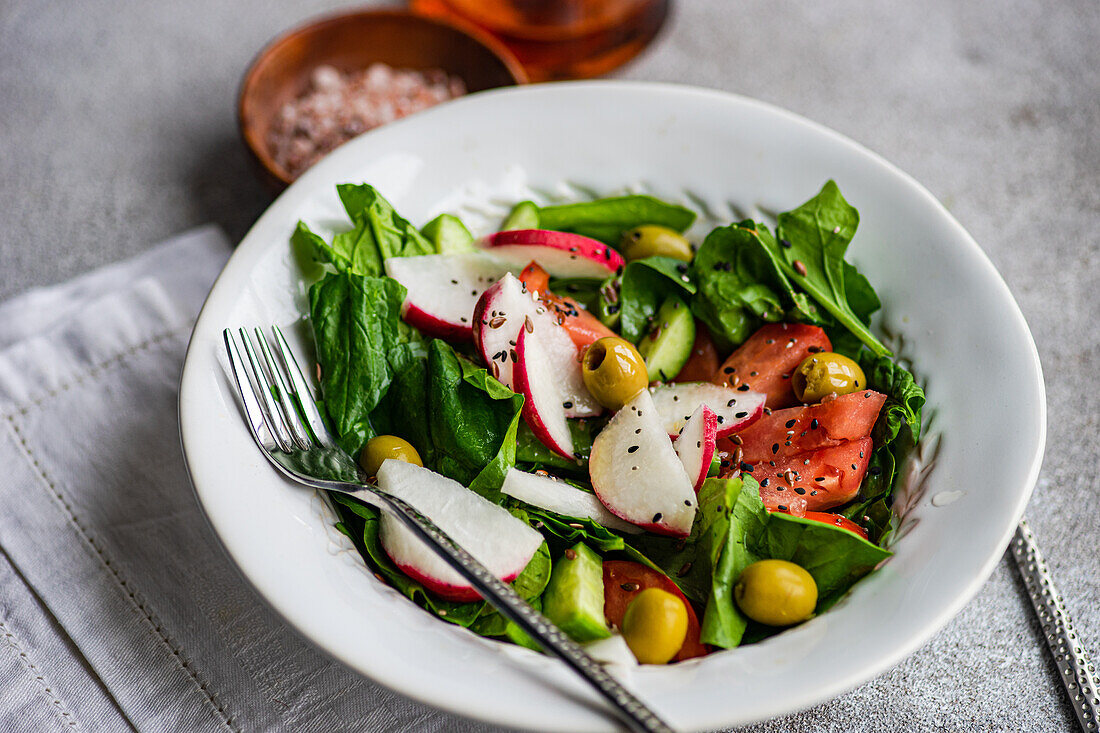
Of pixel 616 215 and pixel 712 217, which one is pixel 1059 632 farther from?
pixel 616 215

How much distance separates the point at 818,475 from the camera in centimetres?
139

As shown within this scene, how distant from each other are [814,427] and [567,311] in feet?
1.55

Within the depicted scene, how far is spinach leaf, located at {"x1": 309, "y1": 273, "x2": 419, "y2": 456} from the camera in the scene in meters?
1.45

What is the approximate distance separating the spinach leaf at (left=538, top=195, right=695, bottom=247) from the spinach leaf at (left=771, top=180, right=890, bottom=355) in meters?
0.22

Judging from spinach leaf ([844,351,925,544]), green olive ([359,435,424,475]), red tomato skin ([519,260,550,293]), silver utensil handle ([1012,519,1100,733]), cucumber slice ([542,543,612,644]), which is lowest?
silver utensil handle ([1012,519,1100,733])

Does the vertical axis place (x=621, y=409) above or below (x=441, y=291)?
below

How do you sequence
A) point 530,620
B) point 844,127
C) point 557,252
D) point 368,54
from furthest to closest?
point 844,127
point 368,54
point 557,252
point 530,620

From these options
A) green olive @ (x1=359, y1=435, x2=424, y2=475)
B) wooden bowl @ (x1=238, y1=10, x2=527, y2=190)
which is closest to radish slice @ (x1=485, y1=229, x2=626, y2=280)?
green olive @ (x1=359, y1=435, x2=424, y2=475)

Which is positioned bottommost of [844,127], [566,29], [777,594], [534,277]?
[844,127]

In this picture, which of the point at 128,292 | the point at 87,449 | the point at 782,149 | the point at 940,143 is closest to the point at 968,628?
the point at 782,149

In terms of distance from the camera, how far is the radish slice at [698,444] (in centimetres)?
136

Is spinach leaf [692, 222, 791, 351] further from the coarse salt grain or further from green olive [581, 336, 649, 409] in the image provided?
the coarse salt grain

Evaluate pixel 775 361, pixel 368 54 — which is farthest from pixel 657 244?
pixel 368 54

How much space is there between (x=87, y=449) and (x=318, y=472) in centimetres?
66
